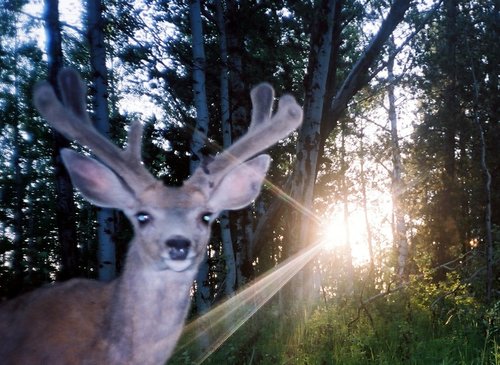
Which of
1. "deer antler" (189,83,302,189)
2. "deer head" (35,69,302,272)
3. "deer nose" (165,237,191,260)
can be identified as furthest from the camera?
"deer antler" (189,83,302,189)

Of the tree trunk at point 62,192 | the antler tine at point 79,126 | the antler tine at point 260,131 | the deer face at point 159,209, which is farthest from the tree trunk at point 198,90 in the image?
the deer face at point 159,209


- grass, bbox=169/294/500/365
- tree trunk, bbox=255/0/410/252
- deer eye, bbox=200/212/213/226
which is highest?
tree trunk, bbox=255/0/410/252

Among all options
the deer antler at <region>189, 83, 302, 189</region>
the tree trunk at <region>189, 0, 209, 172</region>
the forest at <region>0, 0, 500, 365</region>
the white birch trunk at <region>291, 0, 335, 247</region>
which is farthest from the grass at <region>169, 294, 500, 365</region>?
the tree trunk at <region>189, 0, 209, 172</region>

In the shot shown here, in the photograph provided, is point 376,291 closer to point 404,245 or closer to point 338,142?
point 404,245

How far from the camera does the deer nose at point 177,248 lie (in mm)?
2598

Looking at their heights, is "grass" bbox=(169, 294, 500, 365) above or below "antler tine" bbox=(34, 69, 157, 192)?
below

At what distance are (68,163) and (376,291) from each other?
9.19 metres

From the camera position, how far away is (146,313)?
2693 millimetres

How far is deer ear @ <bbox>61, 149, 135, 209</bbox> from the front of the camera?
9.30 feet

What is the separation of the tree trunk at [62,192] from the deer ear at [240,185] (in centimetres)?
519

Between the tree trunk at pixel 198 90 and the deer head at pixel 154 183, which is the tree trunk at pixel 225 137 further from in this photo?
the deer head at pixel 154 183

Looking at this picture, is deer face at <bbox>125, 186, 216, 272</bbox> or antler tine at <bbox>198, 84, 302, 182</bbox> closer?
deer face at <bbox>125, 186, 216, 272</bbox>

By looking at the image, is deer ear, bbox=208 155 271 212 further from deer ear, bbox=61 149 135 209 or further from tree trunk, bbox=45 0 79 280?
tree trunk, bbox=45 0 79 280

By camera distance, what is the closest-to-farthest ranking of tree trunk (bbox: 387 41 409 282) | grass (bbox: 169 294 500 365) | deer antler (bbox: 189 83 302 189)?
deer antler (bbox: 189 83 302 189) → grass (bbox: 169 294 500 365) → tree trunk (bbox: 387 41 409 282)
